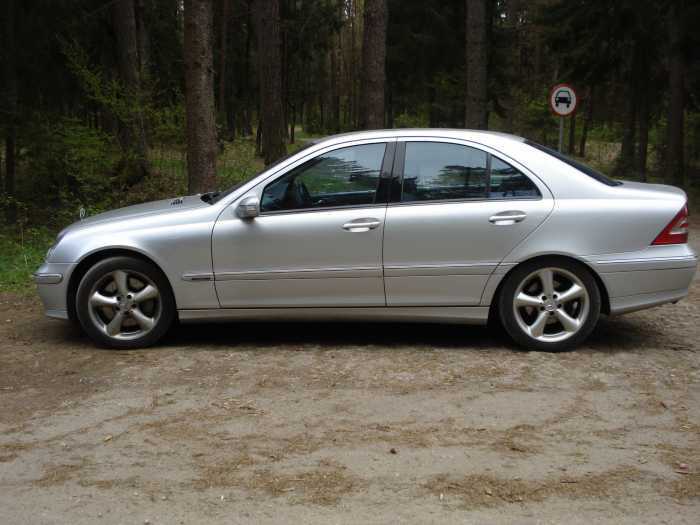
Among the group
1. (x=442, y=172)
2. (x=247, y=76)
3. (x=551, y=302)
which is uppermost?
(x=247, y=76)

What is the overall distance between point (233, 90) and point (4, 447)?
122 feet

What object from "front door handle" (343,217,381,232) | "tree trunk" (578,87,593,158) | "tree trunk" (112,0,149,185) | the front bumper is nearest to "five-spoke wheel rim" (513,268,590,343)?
"front door handle" (343,217,381,232)

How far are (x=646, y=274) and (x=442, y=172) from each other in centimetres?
172

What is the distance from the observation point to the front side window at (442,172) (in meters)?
5.91

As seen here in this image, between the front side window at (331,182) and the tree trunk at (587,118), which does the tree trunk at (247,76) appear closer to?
the tree trunk at (587,118)

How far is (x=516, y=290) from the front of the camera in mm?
5820

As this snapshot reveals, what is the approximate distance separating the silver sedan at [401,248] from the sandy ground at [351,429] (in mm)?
356

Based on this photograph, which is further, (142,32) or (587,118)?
(587,118)

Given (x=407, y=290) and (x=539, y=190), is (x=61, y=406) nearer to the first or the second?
(x=407, y=290)

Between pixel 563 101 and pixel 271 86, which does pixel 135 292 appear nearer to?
pixel 563 101

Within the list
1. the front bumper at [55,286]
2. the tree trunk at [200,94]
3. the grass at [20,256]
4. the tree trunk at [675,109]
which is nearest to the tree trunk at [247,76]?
the tree trunk at [675,109]

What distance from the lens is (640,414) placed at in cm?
462

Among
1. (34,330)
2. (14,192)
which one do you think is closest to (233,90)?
(14,192)

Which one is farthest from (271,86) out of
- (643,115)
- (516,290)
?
(516,290)
